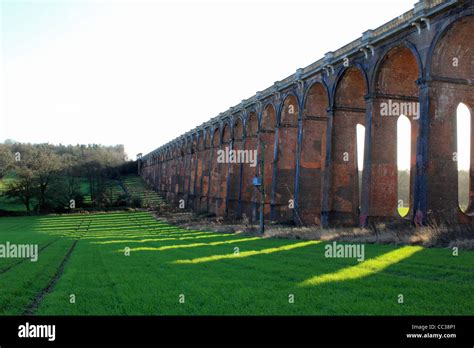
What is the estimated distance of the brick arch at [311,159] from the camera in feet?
105

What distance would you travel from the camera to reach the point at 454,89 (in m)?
19.8

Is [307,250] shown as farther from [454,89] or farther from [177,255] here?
[454,89]

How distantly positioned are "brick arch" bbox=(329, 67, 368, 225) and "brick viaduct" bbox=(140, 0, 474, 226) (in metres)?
0.07

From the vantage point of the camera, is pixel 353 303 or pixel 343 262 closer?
pixel 353 303

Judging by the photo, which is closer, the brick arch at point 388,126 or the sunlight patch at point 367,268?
the sunlight patch at point 367,268

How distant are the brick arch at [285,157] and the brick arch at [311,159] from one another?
3.30 m

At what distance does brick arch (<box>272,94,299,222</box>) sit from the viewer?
1398 inches

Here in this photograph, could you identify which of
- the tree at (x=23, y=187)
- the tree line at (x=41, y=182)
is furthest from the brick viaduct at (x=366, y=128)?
the tree at (x=23, y=187)
